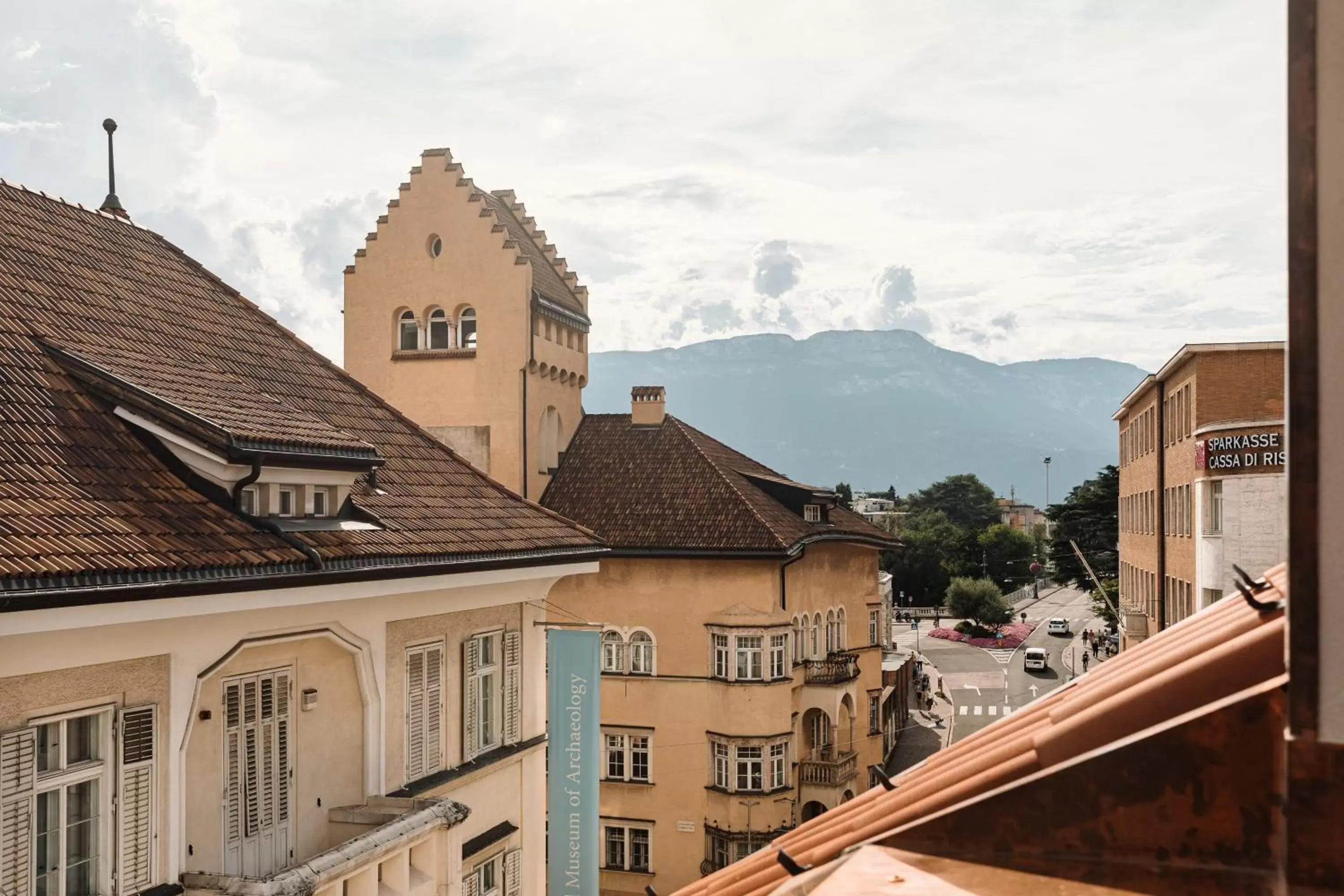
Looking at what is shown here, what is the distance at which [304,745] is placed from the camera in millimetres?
13430

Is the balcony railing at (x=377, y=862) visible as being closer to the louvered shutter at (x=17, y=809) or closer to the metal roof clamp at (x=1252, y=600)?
the louvered shutter at (x=17, y=809)

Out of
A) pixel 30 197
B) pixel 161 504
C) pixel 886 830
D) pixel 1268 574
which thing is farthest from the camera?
pixel 30 197

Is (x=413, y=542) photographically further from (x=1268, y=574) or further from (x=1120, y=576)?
(x=1120, y=576)

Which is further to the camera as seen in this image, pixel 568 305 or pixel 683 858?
pixel 568 305

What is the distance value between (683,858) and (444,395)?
16.5 meters

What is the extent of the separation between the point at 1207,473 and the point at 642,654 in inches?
738

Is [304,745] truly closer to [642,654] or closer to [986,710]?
[642,654]

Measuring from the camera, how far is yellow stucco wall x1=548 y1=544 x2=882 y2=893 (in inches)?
1478

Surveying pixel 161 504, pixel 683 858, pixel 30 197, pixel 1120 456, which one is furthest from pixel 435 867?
pixel 1120 456

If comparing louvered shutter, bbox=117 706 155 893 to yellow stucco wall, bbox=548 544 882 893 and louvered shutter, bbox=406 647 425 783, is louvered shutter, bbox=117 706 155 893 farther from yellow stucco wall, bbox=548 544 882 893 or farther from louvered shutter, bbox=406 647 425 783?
yellow stucco wall, bbox=548 544 882 893

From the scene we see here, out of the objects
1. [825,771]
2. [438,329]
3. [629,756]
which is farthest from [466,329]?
[825,771]

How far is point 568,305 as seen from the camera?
43156mm

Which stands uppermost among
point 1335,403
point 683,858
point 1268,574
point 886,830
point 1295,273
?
point 1295,273

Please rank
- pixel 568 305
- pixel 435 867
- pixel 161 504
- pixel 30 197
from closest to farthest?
pixel 161 504, pixel 435 867, pixel 30 197, pixel 568 305
